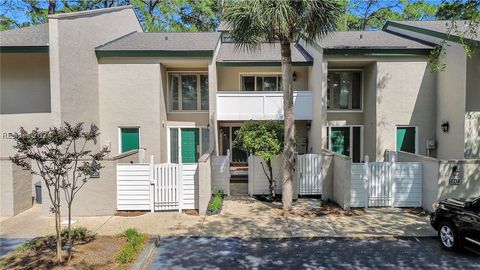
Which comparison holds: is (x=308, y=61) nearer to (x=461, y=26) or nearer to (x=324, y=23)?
(x=324, y=23)

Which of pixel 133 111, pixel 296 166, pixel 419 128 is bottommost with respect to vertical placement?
pixel 296 166

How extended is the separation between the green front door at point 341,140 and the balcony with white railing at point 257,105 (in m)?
1.45

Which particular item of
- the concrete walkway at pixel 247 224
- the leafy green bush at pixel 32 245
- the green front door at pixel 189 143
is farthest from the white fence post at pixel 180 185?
the green front door at pixel 189 143

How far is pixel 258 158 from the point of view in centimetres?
1107

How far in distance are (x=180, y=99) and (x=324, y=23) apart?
837 cm

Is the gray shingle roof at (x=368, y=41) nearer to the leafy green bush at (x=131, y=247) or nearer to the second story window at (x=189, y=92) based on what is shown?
the second story window at (x=189, y=92)

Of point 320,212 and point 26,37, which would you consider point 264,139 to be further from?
point 26,37

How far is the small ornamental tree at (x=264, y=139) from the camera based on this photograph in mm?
10078

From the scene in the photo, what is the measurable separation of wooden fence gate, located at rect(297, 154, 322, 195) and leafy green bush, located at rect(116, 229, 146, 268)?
19.9 feet

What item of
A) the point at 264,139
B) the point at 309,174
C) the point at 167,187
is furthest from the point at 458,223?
the point at 167,187

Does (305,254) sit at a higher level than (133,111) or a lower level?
lower

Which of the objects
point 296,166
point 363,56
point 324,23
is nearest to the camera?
point 324,23

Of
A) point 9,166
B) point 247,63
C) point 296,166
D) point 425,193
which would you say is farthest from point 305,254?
point 247,63

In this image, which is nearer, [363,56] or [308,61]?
[363,56]
